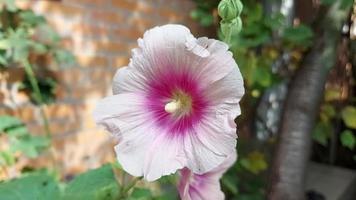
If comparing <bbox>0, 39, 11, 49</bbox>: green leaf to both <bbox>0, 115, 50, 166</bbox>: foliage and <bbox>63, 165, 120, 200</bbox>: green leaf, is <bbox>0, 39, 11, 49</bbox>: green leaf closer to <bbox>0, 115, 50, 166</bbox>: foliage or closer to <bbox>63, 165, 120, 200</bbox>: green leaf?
<bbox>0, 115, 50, 166</bbox>: foliage

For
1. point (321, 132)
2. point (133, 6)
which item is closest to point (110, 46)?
point (133, 6)

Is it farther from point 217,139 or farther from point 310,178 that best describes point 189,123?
point 310,178

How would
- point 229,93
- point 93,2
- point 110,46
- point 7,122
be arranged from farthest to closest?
point 110,46 < point 93,2 < point 7,122 < point 229,93

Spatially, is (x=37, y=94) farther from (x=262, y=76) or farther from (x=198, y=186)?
(x=198, y=186)

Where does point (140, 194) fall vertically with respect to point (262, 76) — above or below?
above

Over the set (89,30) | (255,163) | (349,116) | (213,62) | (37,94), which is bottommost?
(255,163)

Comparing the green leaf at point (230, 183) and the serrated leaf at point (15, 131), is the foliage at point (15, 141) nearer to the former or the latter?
the serrated leaf at point (15, 131)

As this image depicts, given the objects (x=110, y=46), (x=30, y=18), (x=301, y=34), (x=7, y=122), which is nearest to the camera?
(x=7, y=122)
